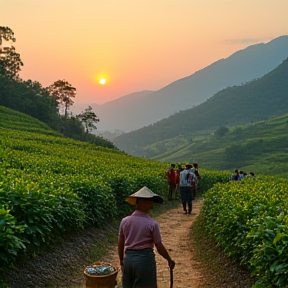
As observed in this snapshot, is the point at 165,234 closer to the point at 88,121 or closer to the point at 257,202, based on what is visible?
the point at 257,202

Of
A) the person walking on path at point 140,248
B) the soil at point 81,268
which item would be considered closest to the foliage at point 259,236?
the soil at point 81,268

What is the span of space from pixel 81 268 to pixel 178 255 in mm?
3202

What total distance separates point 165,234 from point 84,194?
380 centimetres

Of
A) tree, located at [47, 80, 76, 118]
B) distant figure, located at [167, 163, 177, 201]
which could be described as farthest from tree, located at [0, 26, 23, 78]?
distant figure, located at [167, 163, 177, 201]

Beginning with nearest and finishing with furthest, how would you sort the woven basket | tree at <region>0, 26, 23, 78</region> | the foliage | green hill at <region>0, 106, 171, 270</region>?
the foliage → the woven basket → green hill at <region>0, 106, 171, 270</region> → tree at <region>0, 26, 23, 78</region>

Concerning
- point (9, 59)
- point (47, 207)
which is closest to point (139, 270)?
point (47, 207)

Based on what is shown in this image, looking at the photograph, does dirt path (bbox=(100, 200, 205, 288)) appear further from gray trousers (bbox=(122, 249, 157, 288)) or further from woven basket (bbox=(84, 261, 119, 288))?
gray trousers (bbox=(122, 249, 157, 288))

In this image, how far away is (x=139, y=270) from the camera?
16.8ft

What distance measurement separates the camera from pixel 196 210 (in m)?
18.8

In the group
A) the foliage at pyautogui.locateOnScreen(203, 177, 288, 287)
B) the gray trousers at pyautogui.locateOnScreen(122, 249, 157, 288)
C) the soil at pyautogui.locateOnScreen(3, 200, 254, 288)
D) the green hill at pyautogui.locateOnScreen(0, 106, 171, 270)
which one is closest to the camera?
the gray trousers at pyautogui.locateOnScreen(122, 249, 157, 288)

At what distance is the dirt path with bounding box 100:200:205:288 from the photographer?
27.9 feet

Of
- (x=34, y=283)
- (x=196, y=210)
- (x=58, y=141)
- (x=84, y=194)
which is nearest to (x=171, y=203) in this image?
(x=196, y=210)

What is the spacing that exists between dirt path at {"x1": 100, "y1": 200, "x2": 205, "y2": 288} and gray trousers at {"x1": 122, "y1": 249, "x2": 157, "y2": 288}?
2.16 meters

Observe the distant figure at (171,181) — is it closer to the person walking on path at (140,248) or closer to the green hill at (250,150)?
the person walking on path at (140,248)
